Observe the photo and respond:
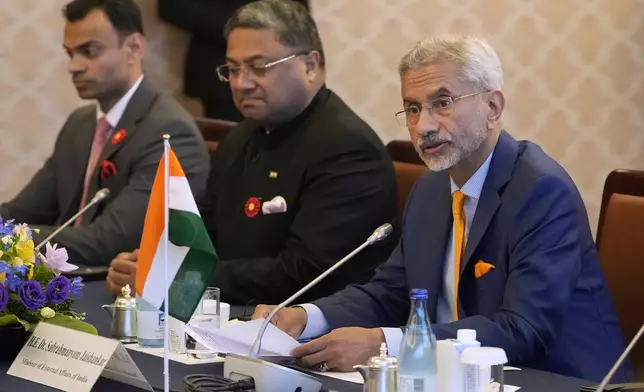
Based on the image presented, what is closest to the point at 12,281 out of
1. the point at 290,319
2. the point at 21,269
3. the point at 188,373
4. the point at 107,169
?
the point at 21,269

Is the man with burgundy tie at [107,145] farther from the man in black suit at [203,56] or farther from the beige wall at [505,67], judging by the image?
the beige wall at [505,67]

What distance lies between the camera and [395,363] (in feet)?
5.58

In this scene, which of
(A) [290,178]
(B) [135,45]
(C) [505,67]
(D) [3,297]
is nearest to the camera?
(D) [3,297]

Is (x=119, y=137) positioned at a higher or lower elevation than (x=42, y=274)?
higher

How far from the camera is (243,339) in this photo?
200 centimetres

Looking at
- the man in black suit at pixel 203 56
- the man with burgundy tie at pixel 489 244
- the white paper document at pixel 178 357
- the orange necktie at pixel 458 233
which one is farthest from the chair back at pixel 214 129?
the white paper document at pixel 178 357

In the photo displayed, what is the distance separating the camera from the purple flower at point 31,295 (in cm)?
212

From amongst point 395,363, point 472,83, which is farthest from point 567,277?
point 395,363

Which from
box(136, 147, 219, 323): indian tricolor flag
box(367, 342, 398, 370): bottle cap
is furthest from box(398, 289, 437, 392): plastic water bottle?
box(136, 147, 219, 323): indian tricolor flag

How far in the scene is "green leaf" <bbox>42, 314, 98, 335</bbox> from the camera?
6.93ft

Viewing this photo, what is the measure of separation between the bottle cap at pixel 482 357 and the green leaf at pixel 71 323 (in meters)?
0.77

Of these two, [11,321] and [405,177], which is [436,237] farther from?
[11,321]

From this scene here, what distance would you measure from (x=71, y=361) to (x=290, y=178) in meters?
1.21

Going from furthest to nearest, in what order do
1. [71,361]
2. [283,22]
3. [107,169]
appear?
[107,169] < [283,22] < [71,361]
